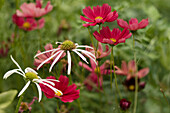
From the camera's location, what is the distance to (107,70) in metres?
0.56

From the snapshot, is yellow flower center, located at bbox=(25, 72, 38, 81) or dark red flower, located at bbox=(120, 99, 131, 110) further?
dark red flower, located at bbox=(120, 99, 131, 110)

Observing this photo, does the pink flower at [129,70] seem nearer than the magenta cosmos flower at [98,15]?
No

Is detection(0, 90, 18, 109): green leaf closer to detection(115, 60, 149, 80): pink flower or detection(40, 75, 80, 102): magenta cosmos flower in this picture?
detection(40, 75, 80, 102): magenta cosmos flower

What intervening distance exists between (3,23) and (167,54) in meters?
0.63

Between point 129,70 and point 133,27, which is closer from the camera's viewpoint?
point 133,27

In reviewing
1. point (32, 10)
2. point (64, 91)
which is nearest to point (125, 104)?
point (64, 91)

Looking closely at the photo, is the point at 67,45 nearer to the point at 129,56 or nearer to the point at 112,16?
the point at 112,16

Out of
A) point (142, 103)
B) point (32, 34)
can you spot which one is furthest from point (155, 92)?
point (32, 34)

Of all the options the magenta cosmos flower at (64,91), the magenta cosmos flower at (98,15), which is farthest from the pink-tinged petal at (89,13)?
the magenta cosmos flower at (64,91)

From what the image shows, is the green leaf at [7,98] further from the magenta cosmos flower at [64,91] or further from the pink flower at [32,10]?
the pink flower at [32,10]

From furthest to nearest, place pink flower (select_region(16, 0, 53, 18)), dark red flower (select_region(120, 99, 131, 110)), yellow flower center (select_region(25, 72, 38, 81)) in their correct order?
pink flower (select_region(16, 0, 53, 18))
dark red flower (select_region(120, 99, 131, 110))
yellow flower center (select_region(25, 72, 38, 81))

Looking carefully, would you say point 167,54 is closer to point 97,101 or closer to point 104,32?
point 97,101

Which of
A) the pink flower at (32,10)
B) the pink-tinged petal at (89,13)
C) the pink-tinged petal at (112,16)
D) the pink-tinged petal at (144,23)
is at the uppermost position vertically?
the pink flower at (32,10)

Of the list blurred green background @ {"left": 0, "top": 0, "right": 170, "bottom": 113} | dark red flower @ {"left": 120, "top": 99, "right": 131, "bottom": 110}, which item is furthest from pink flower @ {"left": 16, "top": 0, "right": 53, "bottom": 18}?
dark red flower @ {"left": 120, "top": 99, "right": 131, "bottom": 110}
